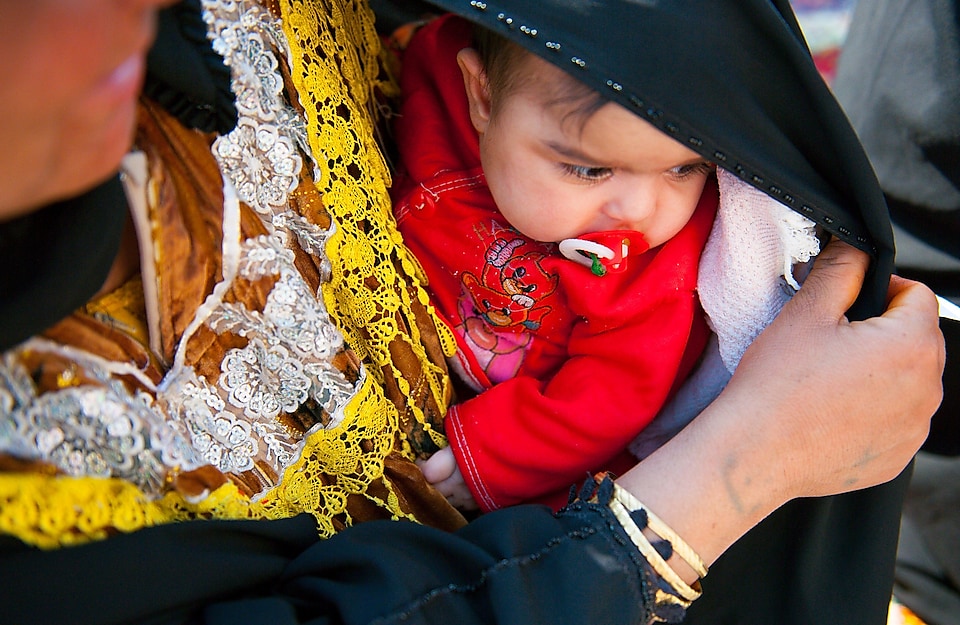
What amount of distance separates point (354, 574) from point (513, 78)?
638mm

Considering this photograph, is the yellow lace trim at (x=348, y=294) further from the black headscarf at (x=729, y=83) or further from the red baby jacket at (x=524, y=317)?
the black headscarf at (x=729, y=83)

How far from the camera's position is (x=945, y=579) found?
6.64 feet

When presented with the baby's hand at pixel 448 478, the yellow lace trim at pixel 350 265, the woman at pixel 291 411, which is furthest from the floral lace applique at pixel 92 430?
the baby's hand at pixel 448 478

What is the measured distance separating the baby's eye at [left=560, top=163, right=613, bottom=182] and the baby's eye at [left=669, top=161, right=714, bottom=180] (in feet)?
0.29

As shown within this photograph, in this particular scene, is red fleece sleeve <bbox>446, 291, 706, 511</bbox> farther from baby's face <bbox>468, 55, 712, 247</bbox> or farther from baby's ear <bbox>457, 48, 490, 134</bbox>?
baby's ear <bbox>457, 48, 490, 134</bbox>

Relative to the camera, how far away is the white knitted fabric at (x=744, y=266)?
102 cm

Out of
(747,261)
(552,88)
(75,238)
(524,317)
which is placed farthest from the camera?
(524,317)

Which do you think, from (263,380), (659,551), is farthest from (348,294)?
(659,551)

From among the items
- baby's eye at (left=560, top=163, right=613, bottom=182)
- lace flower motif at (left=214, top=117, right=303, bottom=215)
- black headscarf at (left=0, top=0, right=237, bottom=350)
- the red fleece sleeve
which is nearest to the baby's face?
baby's eye at (left=560, top=163, right=613, bottom=182)

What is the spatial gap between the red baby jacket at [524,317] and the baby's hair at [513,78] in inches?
4.3

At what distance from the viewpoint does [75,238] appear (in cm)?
62

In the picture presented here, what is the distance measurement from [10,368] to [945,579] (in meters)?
2.22

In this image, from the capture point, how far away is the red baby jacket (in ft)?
→ 3.64

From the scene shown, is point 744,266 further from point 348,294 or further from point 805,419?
point 348,294
